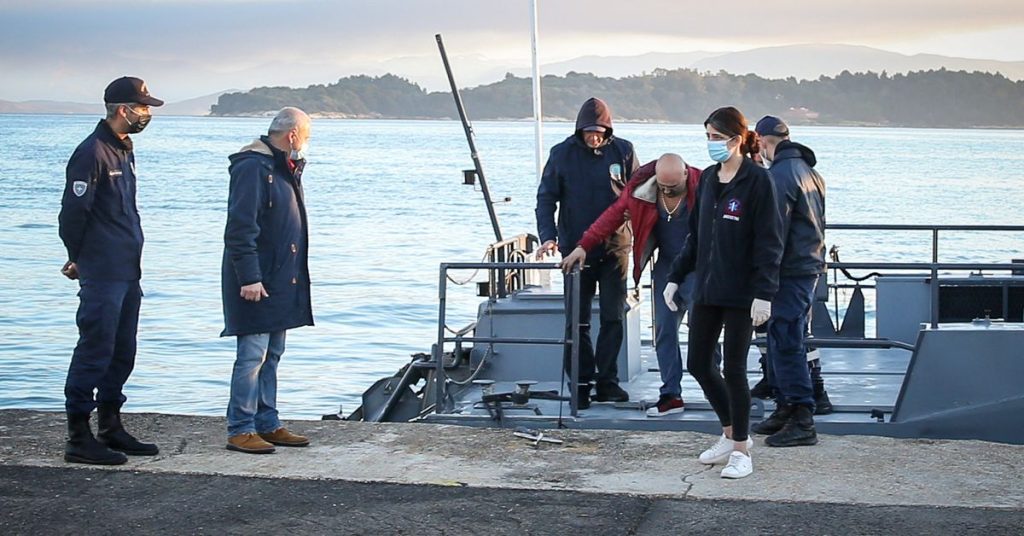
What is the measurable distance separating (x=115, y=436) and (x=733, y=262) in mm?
2889

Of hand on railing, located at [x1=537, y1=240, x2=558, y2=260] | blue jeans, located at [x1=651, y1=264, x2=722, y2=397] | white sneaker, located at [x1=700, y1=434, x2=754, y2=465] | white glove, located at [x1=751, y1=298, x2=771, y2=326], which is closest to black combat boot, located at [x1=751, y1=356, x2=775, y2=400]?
blue jeans, located at [x1=651, y1=264, x2=722, y2=397]

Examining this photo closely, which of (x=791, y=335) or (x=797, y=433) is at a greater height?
(x=791, y=335)

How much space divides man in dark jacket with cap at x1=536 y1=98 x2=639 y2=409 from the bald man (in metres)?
0.26

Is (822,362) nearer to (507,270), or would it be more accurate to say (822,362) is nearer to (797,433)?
(507,270)

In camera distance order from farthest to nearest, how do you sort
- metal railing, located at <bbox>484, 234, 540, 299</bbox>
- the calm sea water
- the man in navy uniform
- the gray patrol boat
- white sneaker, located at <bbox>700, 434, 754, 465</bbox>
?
the calm sea water < metal railing, located at <bbox>484, 234, 540, 299</bbox> < the gray patrol boat < white sneaker, located at <bbox>700, 434, 754, 465</bbox> < the man in navy uniform

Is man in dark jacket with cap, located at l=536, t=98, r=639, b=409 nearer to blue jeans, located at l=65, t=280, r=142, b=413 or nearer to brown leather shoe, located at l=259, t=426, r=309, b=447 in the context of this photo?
brown leather shoe, located at l=259, t=426, r=309, b=447

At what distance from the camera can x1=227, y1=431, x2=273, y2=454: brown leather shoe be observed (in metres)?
6.66

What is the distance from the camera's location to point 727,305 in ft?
20.2

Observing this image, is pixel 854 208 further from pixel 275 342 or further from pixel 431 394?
pixel 275 342

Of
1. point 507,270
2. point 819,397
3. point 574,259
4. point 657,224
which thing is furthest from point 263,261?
point 507,270

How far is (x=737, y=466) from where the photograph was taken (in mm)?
6184

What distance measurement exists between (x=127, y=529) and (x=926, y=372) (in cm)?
466

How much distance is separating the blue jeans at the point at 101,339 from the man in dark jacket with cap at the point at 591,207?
8.49 feet

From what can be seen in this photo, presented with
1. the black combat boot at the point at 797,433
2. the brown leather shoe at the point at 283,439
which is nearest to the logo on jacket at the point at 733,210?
the black combat boot at the point at 797,433
